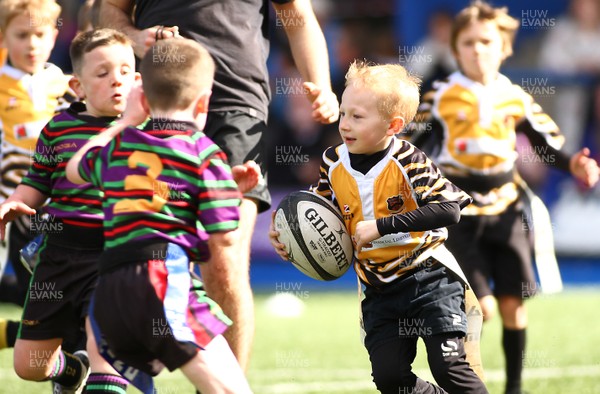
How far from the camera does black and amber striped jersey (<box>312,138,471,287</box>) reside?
15.1 ft

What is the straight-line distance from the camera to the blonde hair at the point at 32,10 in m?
6.58

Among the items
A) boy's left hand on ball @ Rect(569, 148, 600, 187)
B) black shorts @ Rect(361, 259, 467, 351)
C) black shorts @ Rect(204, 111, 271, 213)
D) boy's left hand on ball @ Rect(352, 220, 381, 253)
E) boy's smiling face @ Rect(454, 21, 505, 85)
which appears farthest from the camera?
boy's smiling face @ Rect(454, 21, 505, 85)

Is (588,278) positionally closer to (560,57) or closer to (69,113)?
(560,57)

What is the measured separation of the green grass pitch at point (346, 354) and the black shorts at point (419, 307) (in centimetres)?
159

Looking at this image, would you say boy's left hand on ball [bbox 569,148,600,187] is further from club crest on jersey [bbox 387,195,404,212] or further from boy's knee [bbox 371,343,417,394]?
boy's knee [bbox 371,343,417,394]

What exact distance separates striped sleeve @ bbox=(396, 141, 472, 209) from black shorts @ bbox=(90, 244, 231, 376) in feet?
3.63

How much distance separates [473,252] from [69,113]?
295 cm

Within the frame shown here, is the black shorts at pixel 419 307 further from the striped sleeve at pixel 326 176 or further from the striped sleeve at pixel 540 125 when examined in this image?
the striped sleeve at pixel 540 125

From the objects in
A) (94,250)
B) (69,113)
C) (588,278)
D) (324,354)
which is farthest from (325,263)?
(588,278)

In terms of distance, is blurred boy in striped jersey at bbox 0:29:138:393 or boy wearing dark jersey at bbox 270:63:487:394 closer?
boy wearing dark jersey at bbox 270:63:487:394

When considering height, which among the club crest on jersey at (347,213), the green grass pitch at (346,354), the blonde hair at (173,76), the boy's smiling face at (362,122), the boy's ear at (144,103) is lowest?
the green grass pitch at (346,354)

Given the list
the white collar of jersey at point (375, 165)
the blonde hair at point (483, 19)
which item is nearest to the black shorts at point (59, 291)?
the white collar of jersey at point (375, 165)

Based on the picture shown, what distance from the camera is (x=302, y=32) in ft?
18.1

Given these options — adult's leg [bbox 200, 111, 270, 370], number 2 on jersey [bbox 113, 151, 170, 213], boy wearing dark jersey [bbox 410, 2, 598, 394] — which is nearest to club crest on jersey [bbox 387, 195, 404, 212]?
adult's leg [bbox 200, 111, 270, 370]
